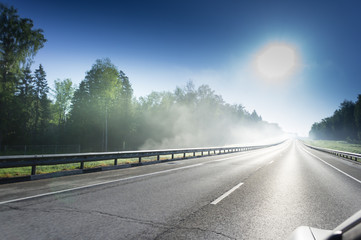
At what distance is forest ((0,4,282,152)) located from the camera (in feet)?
121

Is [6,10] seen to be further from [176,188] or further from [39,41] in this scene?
[176,188]

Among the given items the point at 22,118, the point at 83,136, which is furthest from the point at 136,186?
the point at 22,118

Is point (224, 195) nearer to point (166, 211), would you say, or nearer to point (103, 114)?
point (166, 211)

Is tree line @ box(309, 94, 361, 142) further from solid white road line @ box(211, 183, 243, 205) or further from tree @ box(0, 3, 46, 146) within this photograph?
tree @ box(0, 3, 46, 146)

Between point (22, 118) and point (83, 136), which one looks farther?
point (83, 136)

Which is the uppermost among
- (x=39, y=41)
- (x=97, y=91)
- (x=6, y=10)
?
(x=6, y=10)

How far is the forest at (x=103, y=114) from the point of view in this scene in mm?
36875

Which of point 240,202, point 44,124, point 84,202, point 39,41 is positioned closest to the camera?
point 84,202

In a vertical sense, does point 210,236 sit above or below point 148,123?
below

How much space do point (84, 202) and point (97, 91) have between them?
34500 millimetres

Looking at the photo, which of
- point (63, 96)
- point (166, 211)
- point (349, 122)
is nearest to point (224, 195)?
point (166, 211)

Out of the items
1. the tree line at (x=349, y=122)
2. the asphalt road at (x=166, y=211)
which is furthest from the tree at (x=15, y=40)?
the tree line at (x=349, y=122)

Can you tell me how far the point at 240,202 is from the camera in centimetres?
529

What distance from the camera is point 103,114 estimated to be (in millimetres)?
39281
